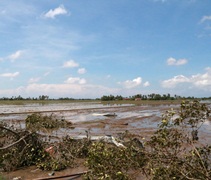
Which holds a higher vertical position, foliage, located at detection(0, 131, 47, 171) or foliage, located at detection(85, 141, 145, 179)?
foliage, located at detection(85, 141, 145, 179)

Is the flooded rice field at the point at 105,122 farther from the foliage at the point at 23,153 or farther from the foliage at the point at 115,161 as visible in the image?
the foliage at the point at 115,161

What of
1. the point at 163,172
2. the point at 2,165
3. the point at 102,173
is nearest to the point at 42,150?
the point at 2,165

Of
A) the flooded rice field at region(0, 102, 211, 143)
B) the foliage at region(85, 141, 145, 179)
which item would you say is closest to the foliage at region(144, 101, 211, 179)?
the foliage at region(85, 141, 145, 179)

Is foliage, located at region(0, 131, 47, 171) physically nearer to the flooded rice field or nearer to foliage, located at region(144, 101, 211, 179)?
the flooded rice field

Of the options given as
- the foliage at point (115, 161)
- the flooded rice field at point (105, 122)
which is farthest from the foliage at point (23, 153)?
the foliage at point (115, 161)

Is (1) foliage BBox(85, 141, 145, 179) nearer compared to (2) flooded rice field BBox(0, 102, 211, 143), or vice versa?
(1) foliage BBox(85, 141, 145, 179)

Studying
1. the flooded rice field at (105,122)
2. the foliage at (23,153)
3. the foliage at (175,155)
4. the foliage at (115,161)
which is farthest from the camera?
the flooded rice field at (105,122)

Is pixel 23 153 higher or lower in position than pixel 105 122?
higher

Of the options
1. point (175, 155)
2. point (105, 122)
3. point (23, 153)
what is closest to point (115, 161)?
point (175, 155)

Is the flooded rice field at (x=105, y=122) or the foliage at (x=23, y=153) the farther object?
the flooded rice field at (x=105, y=122)

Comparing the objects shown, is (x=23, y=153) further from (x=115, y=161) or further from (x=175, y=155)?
(x=175, y=155)

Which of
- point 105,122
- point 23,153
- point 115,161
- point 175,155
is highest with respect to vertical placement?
point 175,155

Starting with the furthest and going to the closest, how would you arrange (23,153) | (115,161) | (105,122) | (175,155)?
1. (105,122)
2. (23,153)
3. (115,161)
4. (175,155)

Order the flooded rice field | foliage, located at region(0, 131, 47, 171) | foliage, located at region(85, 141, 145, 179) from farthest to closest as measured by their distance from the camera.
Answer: the flooded rice field
foliage, located at region(0, 131, 47, 171)
foliage, located at region(85, 141, 145, 179)
